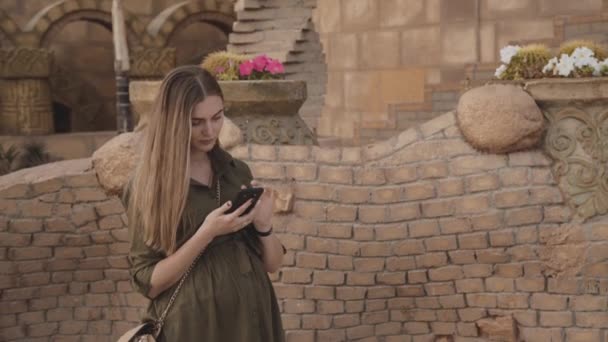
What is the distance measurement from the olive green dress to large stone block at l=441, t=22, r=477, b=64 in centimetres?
732

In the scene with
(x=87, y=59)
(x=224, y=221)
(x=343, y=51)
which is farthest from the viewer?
(x=87, y=59)

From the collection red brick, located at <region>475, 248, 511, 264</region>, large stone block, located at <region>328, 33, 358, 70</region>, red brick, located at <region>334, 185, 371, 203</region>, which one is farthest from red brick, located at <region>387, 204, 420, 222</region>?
large stone block, located at <region>328, 33, 358, 70</region>

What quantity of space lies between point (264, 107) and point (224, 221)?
400 cm

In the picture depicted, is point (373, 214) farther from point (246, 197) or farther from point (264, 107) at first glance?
point (246, 197)

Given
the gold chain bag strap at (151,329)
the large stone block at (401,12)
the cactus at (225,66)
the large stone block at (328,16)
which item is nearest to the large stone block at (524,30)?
the large stone block at (401,12)

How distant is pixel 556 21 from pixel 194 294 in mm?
7467

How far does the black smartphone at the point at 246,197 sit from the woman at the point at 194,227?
20 millimetres

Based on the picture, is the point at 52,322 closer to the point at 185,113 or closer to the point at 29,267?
the point at 29,267

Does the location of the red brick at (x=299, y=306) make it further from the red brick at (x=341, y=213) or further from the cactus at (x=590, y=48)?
the cactus at (x=590, y=48)

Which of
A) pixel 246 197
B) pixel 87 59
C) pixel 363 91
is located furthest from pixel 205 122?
pixel 87 59

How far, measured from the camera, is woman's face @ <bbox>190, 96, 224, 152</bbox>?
3639mm

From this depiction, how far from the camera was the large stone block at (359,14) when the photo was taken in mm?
11430

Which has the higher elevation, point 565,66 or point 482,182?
point 565,66

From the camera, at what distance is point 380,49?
37.5ft
